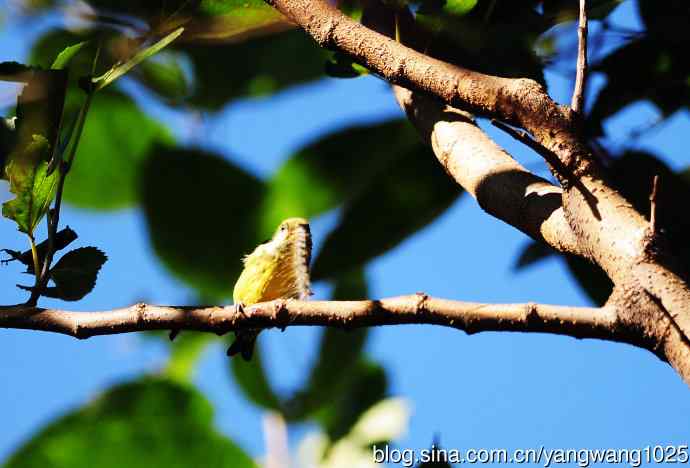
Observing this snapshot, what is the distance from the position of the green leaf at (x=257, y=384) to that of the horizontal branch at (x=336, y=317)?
119cm

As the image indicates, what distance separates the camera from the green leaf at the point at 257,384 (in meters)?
2.26

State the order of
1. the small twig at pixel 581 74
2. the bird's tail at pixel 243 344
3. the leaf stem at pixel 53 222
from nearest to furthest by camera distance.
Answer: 1. the small twig at pixel 581 74
2. the leaf stem at pixel 53 222
3. the bird's tail at pixel 243 344

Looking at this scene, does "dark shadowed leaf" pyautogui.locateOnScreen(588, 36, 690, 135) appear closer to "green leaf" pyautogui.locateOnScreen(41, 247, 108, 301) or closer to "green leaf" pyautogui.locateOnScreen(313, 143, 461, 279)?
"green leaf" pyautogui.locateOnScreen(313, 143, 461, 279)

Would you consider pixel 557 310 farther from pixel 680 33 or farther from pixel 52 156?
pixel 680 33

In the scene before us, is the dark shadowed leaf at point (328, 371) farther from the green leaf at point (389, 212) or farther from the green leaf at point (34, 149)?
the green leaf at point (34, 149)

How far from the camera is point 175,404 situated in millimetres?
1892

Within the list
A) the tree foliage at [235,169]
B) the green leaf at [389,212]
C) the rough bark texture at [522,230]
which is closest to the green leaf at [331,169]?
the tree foliage at [235,169]

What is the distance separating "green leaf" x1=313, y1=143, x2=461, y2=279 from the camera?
1.95m

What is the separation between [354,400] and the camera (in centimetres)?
237

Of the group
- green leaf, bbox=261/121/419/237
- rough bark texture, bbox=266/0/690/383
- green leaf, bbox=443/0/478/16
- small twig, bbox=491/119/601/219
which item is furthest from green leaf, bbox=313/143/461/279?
small twig, bbox=491/119/601/219

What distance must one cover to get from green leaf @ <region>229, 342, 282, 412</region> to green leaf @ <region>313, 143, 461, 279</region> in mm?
421

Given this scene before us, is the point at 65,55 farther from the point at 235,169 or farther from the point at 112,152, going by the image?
the point at 112,152

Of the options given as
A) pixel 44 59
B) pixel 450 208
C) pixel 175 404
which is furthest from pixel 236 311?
pixel 44 59

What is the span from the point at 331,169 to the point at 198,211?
357mm
